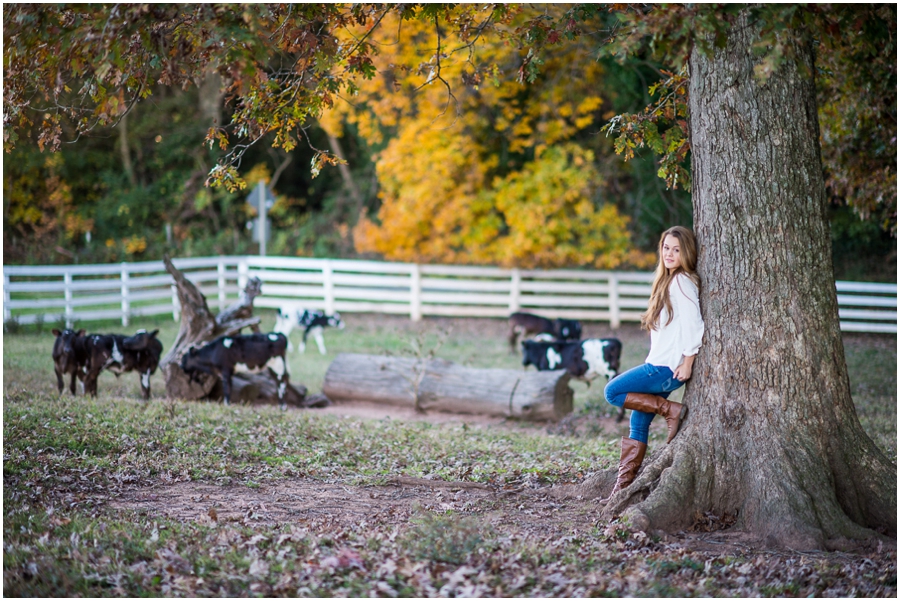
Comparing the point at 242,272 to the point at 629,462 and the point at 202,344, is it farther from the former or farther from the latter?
the point at 629,462

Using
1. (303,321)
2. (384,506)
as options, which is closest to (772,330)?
(384,506)

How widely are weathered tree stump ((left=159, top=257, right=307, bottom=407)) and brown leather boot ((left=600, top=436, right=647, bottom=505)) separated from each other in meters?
6.38

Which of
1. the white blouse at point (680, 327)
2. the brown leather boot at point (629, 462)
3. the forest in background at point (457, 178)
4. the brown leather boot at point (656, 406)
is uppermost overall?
the forest in background at point (457, 178)

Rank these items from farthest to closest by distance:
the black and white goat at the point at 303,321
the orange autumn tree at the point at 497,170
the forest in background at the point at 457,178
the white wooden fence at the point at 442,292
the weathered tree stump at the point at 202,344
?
the orange autumn tree at the point at 497,170 < the white wooden fence at the point at 442,292 < the black and white goat at the point at 303,321 < the forest in background at the point at 457,178 < the weathered tree stump at the point at 202,344

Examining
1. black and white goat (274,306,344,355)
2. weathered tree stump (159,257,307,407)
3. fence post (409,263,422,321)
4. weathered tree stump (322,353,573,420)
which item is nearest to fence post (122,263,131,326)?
black and white goat (274,306,344,355)

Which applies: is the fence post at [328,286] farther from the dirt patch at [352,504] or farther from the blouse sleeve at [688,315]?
the blouse sleeve at [688,315]

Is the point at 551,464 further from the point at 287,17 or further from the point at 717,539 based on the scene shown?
the point at 287,17

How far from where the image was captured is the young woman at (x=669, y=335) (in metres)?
5.45

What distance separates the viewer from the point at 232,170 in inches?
260

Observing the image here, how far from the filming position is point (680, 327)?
17.9 ft

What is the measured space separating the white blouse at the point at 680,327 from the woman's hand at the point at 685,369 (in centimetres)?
3

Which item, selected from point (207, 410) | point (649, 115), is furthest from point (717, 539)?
point (207, 410)

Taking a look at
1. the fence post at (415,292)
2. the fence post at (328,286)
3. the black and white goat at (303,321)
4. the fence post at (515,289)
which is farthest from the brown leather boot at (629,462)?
the fence post at (328,286)

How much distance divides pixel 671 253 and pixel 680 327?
1.75 feet
